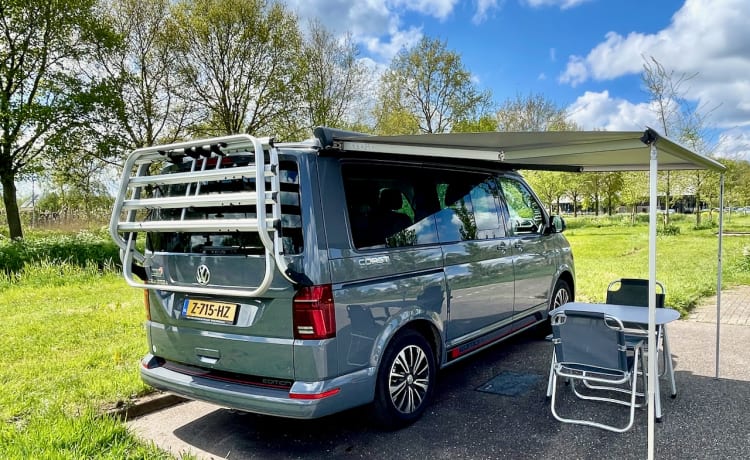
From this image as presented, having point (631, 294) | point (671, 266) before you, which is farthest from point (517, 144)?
point (671, 266)

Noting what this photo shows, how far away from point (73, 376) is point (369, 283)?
3.09 m

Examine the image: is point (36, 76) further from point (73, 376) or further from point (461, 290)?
point (461, 290)

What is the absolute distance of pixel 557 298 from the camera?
5.61 meters

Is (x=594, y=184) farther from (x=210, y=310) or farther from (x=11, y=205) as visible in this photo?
(x=210, y=310)

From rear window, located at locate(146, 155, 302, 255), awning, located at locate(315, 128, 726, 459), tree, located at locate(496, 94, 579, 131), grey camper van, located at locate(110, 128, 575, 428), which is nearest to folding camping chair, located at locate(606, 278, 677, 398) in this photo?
awning, located at locate(315, 128, 726, 459)

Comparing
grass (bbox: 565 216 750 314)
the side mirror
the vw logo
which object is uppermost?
the side mirror

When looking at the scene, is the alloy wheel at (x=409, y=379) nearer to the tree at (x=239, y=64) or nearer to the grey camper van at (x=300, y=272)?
the grey camper van at (x=300, y=272)

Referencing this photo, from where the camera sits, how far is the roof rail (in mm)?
2580

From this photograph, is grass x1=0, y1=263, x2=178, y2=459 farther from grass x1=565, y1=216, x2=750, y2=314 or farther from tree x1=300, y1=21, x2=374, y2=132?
tree x1=300, y1=21, x2=374, y2=132

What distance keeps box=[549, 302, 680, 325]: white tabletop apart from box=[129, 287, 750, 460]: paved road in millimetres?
709

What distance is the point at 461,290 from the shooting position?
153 inches

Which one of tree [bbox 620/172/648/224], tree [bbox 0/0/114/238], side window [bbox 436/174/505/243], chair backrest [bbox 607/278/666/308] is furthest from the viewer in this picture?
tree [bbox 620/172/648/224]

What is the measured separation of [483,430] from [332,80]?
68.8 ft

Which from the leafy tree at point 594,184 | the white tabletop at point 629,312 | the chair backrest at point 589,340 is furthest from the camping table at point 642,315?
the leafy tree at point 594,184
